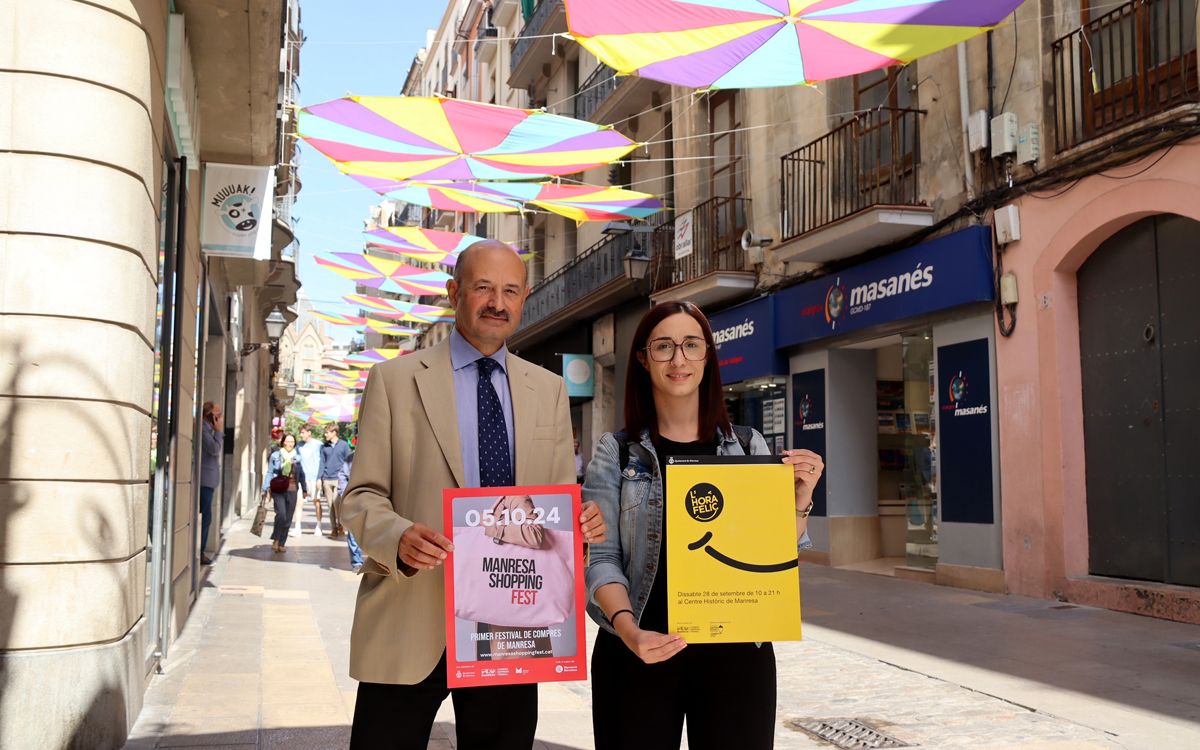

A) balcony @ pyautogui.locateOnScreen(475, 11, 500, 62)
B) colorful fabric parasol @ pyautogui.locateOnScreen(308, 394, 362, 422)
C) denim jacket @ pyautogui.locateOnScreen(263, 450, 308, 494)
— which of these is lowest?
denim jacket @ pyautogui.locateOnScreen(263, 450, 308, 494)

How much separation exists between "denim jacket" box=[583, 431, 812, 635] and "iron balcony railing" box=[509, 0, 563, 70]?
2459 cm

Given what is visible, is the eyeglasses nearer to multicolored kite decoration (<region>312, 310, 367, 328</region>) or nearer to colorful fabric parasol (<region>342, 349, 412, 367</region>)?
multicolored kite decoration (<region>312, 310, 367, 328</region>)

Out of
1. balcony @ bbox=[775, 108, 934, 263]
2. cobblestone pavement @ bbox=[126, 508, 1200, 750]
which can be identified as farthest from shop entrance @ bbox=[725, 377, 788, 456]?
cobblestone pavement @ bbox=[126, 508, 1200, 750]

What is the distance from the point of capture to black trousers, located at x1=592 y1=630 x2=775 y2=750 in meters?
2.66

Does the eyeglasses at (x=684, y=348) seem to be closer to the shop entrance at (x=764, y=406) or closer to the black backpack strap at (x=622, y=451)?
the black backpack strap at (x=622, y=451)

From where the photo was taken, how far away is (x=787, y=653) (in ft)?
26.5

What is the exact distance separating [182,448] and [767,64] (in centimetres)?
545

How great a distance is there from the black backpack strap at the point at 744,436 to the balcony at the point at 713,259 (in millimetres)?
14257

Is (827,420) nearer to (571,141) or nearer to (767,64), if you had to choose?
(571,141)

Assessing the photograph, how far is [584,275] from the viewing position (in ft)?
80.6

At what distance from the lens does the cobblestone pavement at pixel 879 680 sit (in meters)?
5.39

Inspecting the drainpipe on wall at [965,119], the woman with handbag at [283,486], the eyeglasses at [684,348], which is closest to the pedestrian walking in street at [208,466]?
the woman with handbag at [283,486]

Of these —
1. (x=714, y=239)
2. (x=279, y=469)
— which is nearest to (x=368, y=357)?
(x=279, y=469)

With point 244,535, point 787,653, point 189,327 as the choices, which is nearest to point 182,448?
point 189,327
